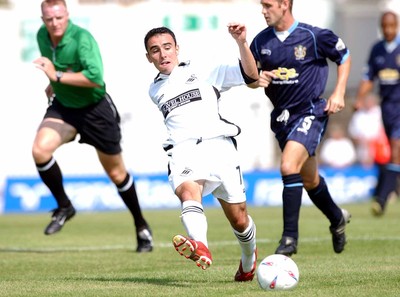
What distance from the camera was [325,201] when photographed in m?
10.6

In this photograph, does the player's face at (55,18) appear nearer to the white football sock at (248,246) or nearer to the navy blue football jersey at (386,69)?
the white football sock at (248,246)

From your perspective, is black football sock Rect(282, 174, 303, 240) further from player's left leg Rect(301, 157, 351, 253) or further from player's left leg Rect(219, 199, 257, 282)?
player's left leg Rect(219, 199, 257, 282)

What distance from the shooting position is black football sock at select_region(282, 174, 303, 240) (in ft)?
32.4

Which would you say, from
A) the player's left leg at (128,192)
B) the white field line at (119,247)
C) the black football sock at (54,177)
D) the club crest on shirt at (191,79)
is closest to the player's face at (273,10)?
the club crest on shirt at (191,79)

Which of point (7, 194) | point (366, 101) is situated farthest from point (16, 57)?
point (366, 101)

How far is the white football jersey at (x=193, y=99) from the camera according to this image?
8.12m

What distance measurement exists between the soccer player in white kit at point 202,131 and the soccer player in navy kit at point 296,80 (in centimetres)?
180

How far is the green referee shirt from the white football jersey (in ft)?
8.72

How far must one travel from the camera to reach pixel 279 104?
10.3 meters

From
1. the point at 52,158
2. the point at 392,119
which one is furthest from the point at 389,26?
the point at 52,158

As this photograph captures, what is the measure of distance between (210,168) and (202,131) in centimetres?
32

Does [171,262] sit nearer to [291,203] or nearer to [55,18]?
[291,203]

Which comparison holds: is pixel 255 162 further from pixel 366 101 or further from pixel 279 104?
pixel 279 104

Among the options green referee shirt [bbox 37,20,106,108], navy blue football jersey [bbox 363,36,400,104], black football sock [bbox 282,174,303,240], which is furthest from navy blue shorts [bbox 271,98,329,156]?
navy blue football jersey [bbox 363,36,400,104]
